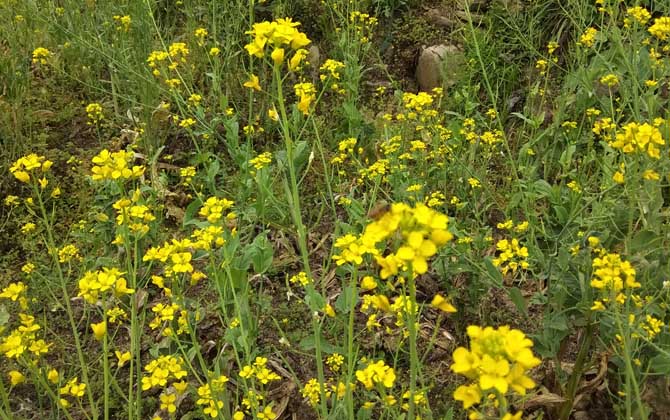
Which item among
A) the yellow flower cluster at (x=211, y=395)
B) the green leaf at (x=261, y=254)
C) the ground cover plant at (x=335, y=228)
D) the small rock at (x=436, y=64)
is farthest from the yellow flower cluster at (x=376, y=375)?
the small rock at (x=436, y=64)

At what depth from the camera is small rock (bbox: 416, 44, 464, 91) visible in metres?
3.42

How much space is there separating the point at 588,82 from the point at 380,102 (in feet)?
3.82

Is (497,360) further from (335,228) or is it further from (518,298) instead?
(335,228)

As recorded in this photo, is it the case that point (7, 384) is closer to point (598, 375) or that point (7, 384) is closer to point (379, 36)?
point (598, 375)

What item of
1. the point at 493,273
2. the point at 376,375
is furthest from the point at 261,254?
the point at 376,375

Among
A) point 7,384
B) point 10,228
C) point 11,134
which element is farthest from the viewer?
point 11,134

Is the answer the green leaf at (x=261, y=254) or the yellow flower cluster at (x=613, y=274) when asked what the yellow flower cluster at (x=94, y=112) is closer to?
the green leaf at (x=261, y=254)

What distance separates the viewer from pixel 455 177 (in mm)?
2504

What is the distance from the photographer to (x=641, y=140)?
151cm

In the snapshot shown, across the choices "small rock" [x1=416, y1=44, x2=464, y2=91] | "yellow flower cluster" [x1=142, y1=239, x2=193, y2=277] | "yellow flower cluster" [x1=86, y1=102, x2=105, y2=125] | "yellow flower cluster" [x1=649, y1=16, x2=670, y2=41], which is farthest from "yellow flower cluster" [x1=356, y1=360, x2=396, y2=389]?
"small rock" [x1=416, y1=44, x2=464, y2=91]

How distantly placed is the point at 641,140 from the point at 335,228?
3.58 ft

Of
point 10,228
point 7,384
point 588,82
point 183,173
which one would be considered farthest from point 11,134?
point 588,82

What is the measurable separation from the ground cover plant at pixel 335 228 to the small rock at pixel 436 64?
1.3 inches

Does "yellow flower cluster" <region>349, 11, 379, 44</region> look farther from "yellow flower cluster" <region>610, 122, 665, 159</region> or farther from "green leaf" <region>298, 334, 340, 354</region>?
"yellow flower cluster" <region>610, 122, 665, 159</region>
